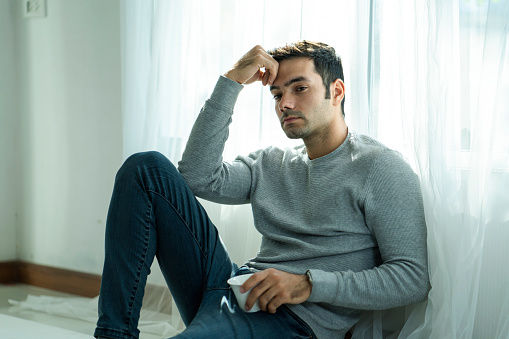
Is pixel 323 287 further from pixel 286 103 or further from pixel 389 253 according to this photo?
pixel 286 103

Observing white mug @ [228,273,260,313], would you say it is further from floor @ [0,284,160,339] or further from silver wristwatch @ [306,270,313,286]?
floor @ [0,284,160,339]

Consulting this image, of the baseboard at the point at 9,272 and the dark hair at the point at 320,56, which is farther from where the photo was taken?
the baseboard at the point at 9,272

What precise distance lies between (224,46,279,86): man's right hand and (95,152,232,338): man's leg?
33 centimetres

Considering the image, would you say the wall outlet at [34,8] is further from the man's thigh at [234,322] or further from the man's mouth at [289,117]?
the man's thigh at [234,322]

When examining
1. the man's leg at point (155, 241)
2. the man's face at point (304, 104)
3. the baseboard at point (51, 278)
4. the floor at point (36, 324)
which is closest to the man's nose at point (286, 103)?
the man's face at point (304, 104)

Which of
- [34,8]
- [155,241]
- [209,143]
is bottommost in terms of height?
[155,241]

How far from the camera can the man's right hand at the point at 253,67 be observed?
1512 millimetres

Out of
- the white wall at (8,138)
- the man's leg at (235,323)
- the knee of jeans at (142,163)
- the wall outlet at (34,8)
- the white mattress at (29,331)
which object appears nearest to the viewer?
the man's leg at (235,323)

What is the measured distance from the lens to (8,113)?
2740mm

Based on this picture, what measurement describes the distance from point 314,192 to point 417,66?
1.33 feet

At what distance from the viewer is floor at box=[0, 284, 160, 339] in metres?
1.91

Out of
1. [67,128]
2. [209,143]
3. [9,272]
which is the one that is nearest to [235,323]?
[209,143]

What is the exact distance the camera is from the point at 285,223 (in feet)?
4.72

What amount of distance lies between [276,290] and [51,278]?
1766mm
